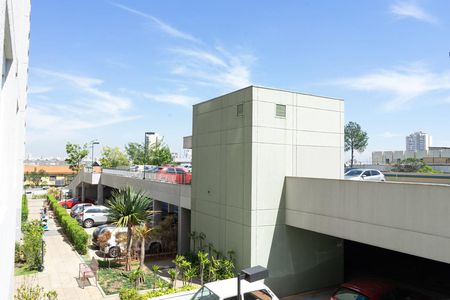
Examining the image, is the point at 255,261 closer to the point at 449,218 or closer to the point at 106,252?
the point at 449,218

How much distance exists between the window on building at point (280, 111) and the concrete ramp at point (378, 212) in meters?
2.54

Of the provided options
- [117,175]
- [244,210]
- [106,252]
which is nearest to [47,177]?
[117,175]

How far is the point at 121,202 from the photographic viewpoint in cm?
1628

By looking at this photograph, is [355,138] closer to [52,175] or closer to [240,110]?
[240,110]

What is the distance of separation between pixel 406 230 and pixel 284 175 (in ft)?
16.7

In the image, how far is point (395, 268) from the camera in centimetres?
1708

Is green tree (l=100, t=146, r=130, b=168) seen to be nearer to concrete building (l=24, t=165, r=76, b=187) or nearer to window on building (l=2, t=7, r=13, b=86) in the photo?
concrete building (l=24, t=165, r=76, b=187)

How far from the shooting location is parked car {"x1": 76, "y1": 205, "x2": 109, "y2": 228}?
92.8 ft

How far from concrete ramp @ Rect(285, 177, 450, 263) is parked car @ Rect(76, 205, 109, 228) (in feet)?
66.4

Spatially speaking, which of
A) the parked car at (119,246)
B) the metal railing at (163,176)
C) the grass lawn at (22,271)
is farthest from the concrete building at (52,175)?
the grass lawn at (22,271)

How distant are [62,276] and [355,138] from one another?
6680 cm

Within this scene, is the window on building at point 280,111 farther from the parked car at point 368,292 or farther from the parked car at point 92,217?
the parked car at point 92,217

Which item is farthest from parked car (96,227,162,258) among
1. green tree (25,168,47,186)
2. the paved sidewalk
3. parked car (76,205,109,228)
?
green tree (25,168,47,186)

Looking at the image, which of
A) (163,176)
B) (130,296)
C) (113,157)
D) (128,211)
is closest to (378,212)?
(130,296)
